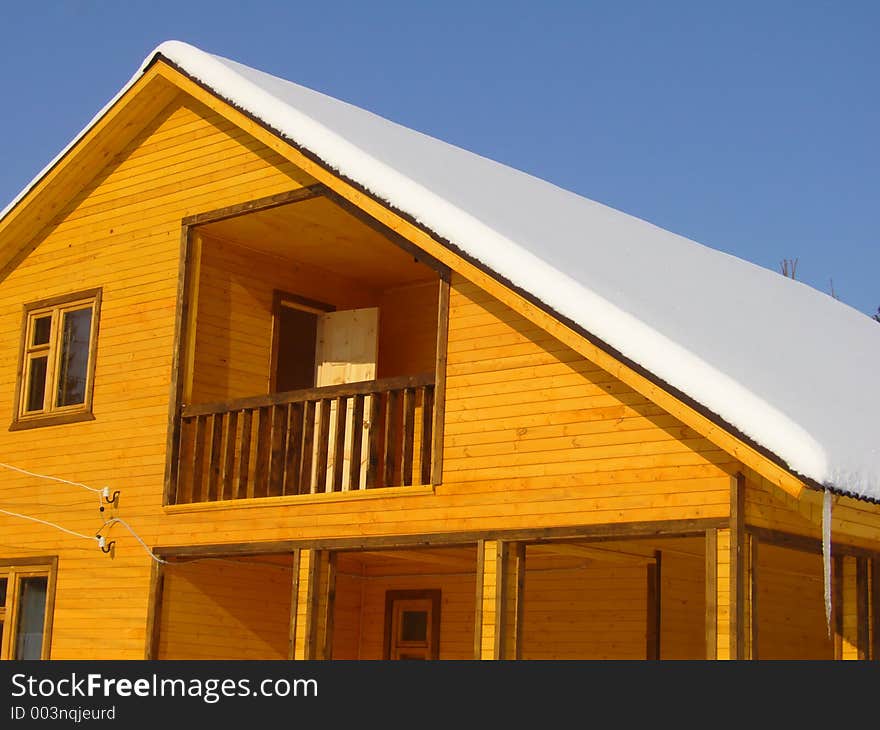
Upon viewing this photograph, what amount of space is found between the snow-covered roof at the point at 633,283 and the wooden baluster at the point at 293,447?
275 cm

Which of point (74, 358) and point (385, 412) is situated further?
point (74, 358)

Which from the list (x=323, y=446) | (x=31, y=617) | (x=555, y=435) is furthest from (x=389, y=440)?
(x=31, y=617)

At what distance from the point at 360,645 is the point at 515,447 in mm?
7013

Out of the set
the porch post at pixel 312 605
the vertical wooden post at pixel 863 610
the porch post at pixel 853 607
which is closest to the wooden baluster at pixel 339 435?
the porch post at pixel 312 605

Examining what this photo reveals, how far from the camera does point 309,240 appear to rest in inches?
663

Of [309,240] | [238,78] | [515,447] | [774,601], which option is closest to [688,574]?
[774,601]

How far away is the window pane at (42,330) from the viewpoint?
58.6 feet

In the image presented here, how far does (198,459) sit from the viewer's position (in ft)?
51.8

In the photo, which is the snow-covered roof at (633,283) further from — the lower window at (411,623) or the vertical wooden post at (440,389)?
the lower window at (411,623)

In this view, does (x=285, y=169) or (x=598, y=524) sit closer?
(x=598, y=524)

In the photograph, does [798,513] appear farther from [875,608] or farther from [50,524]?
[50,524]

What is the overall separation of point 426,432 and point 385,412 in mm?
744
